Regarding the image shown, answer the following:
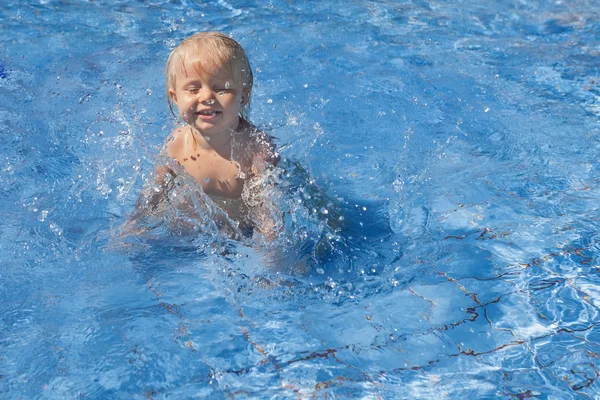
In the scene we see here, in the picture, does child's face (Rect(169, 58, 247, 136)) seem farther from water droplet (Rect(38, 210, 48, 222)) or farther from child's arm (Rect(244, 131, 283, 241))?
water droplet (Rect(38, 210, 48, 222))

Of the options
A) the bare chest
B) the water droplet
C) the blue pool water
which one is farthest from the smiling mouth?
the water droplet

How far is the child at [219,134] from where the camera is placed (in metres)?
3.24

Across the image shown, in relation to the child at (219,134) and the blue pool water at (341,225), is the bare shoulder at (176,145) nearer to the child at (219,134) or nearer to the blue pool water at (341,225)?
the child at (219,134)

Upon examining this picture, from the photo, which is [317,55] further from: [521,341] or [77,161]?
[521,341]

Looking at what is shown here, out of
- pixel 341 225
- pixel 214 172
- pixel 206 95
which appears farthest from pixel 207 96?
pixel 341 225

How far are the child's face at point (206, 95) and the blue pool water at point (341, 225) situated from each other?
62 cm

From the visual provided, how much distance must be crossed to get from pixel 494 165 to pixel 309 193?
127 centimetres

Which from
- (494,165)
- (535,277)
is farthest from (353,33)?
(535,277)

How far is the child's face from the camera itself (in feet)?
10.6

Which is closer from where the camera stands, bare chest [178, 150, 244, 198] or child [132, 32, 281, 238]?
child [132, 32, 281, 238]

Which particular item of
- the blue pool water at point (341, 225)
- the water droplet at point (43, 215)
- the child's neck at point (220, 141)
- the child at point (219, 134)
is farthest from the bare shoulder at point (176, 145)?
the water droplet at point (43, 215)

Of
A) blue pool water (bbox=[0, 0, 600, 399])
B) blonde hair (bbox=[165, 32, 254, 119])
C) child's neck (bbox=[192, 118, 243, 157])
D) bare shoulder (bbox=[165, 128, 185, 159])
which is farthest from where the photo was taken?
bare shoulder (bbox=[165, 128, 185, 159])

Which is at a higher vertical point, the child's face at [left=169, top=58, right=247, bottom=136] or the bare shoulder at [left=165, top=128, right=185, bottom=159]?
the child's face at [left=169, top=58, right=247, bottom=136]

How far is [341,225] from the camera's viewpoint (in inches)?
143
